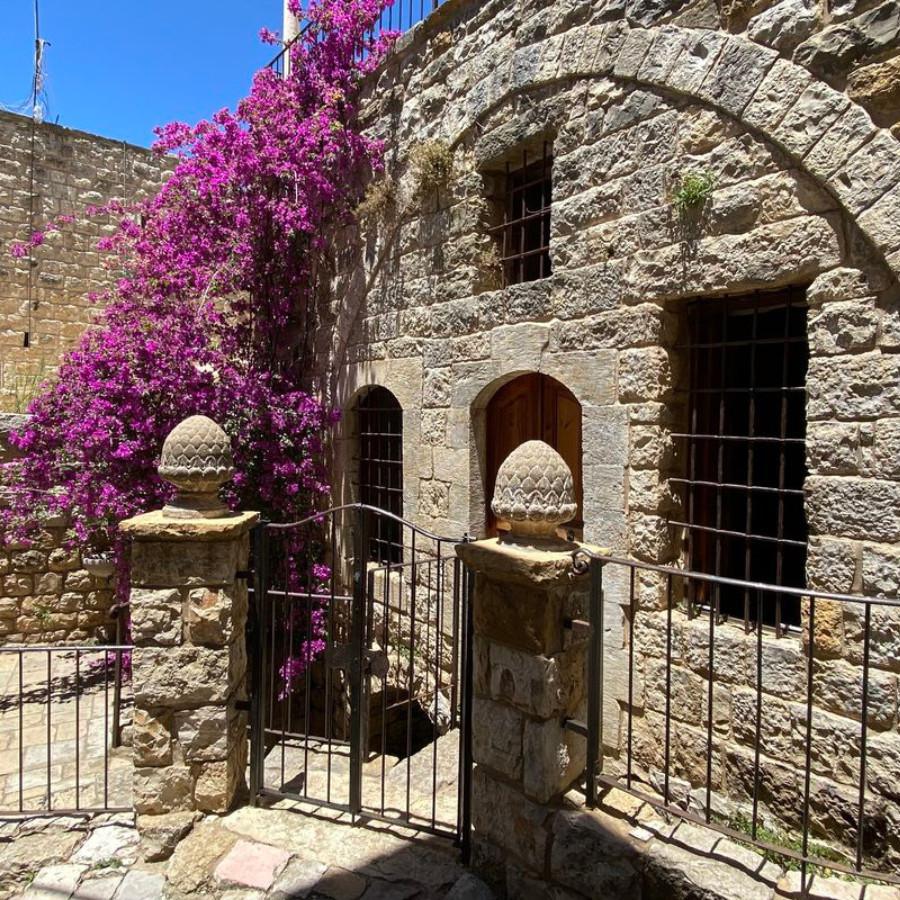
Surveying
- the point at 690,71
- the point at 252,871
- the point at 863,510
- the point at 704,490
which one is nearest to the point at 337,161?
the point at 690,71

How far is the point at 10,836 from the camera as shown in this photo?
131 inches

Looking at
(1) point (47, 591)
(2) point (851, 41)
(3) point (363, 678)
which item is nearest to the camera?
(2) point (851, 41)

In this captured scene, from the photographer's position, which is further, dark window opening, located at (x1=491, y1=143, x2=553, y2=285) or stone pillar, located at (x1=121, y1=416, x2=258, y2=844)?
dark window opening, located at (x1=491, y1=143, x2=553, y2=285)

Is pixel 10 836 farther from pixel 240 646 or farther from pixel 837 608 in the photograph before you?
pixel 837 608

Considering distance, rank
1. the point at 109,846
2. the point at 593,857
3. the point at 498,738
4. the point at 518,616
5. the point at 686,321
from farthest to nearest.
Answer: the point at 686,321 < the point at 109,846 < the point at 498,738 < the point at 518,616 < the point at 593,857

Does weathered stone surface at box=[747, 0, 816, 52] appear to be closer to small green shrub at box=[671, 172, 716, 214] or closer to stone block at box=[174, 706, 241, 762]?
small green shrub at box=[671, 172, 716, 214]

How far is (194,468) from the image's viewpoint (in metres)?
3.35

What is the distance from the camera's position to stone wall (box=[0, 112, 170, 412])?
9781 millimetres

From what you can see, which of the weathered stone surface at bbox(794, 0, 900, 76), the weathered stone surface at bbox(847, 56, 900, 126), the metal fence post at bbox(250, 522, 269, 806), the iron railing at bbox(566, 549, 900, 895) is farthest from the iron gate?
the weathered stone surface at bbox(794, 0, 900, 76)

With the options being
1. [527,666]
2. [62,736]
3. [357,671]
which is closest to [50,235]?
[62,736]

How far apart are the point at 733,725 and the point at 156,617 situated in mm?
3077

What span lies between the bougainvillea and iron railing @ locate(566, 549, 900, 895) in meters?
3.80

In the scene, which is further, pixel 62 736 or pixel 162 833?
pixel 62 736

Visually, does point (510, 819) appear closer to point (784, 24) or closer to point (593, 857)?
point (593, 857)
